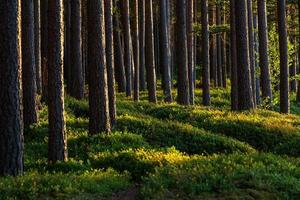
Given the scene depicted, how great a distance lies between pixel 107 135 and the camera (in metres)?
16.7

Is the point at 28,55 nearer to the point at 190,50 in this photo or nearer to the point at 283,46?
the point at 283,46

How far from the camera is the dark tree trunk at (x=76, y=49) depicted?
23984 mm

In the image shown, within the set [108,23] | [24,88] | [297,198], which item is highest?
[108,23]

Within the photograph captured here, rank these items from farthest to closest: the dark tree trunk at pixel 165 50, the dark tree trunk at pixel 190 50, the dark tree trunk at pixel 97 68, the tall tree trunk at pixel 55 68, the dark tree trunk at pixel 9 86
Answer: the dark tree trunk at pixel 190 50
the dark tree trunk at pixel 165 50
the dark tree trunk at pixel 97 68
the tall tree trunk at pixel 55 68
the dark tree trunk at pixel 9 86

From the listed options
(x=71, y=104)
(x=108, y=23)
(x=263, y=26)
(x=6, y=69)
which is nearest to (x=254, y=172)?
(x=6, y=69)

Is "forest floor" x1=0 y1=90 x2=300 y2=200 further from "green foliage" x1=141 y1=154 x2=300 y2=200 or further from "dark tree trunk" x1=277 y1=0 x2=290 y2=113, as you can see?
"dark tree trunk" x1=277 y1=0 x2=290 y2=113

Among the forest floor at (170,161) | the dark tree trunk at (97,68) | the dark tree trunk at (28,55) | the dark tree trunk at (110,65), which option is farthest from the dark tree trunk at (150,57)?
the dark tree trunk at (97,68)

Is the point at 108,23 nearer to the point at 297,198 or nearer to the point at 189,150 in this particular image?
the point at 189,150

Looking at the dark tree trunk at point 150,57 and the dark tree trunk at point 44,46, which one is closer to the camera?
Result: the dark tree trunk at point 44,46

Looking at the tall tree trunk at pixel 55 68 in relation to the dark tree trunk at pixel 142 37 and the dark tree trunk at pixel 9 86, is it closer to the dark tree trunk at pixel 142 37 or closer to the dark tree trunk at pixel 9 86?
the dark tree trunk at pixel 9 86

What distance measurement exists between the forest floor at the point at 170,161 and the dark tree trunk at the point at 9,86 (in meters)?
0.77

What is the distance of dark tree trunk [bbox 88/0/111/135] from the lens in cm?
1669

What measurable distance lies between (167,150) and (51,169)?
369 cm

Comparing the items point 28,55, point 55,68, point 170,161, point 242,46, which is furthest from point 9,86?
point 242,46
